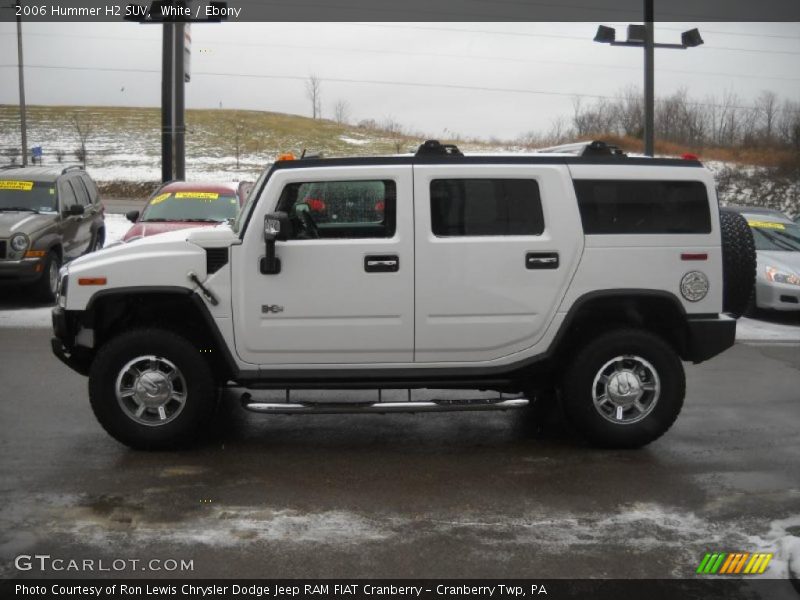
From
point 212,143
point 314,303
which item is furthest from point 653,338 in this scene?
point 212,143

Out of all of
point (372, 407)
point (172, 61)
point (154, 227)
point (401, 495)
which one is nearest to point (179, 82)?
point (172, 61)

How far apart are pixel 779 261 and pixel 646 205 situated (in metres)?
7.53

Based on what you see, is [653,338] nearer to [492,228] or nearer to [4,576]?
[492,228]

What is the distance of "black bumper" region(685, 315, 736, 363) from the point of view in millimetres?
6156

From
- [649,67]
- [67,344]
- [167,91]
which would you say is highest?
[649,67]

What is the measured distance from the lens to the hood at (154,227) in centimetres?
1200

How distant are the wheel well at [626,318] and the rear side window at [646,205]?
47cm

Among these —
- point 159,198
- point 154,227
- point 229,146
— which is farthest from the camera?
point 229,146

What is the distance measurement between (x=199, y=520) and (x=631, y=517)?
2328mm

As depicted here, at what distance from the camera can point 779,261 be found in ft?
41.9

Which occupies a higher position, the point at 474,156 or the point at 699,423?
the point at 474,156

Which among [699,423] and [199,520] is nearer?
[199,520]

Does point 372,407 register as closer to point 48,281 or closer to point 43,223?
point 48,281
